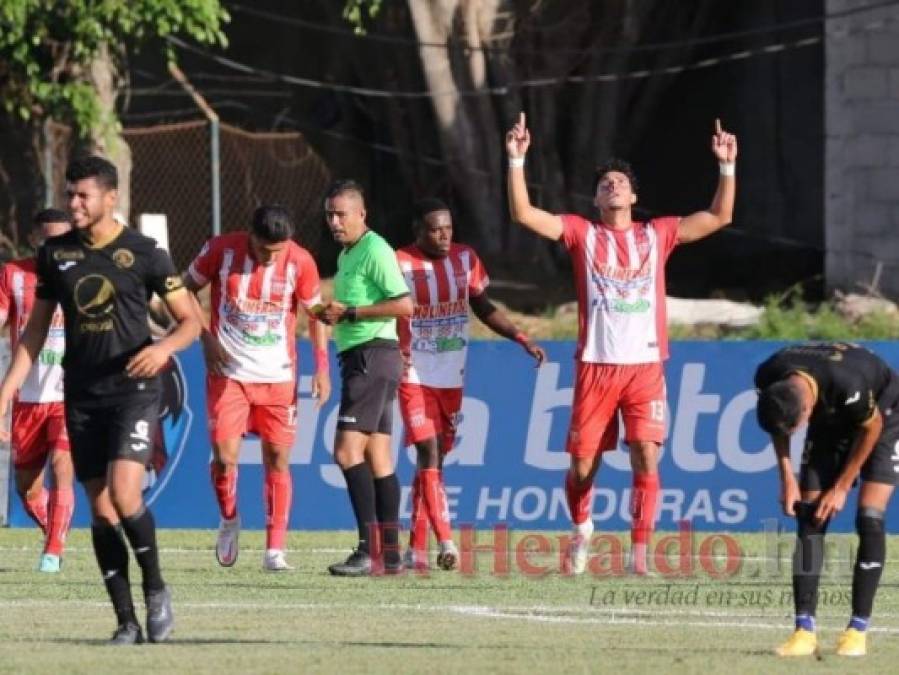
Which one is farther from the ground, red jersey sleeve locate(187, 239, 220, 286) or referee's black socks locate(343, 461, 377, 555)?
red jersey sleeve locate(187, 239, 220, 286)

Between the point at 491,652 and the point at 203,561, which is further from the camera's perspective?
the point at 203,561

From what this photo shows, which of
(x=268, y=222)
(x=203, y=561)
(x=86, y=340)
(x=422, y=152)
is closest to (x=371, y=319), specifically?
(x=268, y=222)

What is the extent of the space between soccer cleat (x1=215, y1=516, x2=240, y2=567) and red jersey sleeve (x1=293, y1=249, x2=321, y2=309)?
4.33 feet

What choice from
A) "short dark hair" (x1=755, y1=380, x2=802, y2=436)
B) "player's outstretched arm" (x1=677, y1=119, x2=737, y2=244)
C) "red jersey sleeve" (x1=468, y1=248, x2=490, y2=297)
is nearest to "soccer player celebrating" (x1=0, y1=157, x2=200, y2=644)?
"short dark hair" (x1=755, y1=380, x2=802, y2=436)

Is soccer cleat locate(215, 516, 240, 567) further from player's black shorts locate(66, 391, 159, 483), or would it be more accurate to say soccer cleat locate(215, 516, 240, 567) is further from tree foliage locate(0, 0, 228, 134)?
tree foliage locate(0, 0, 228, 134)

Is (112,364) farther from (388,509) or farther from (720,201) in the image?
(720,201)

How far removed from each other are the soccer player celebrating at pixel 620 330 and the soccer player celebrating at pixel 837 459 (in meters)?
3.28

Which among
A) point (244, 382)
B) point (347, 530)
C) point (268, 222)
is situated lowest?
point (347, 530)

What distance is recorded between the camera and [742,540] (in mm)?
15508

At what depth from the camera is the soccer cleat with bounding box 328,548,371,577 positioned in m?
12.7

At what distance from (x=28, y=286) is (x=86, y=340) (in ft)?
14.3

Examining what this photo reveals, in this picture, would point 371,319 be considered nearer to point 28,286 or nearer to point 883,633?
point 28,286

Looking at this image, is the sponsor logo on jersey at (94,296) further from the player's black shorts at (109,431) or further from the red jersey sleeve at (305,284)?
the red jersey sleeve at (305,284)

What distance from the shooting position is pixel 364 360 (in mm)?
12930
